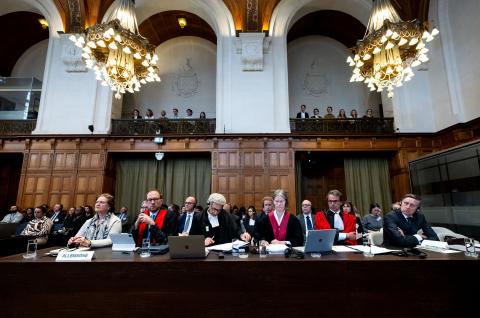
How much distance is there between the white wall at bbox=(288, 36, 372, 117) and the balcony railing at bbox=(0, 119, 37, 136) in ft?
31.8

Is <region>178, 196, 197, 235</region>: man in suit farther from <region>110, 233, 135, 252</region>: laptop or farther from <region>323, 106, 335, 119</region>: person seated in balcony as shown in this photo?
<region>323, 106, 335, 119</region>: person seated in balcony

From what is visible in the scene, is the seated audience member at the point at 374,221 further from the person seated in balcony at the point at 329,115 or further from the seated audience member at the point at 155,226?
the seated audience member at the point at 155,226

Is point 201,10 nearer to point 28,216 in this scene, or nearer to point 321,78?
point 321,78

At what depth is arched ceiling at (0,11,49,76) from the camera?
10.9 m

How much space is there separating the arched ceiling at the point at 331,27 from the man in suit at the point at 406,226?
9479mm

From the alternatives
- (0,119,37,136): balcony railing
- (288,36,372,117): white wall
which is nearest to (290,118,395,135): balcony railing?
(288,36,372,117): white wall

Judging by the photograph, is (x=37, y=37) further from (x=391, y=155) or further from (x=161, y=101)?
(x=391, y=155)

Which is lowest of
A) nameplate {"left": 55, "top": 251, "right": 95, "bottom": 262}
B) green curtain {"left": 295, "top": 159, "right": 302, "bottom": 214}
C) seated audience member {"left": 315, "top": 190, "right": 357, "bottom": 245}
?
nameplate {"left": 55, "top": 251, "right": 95, "bottom": 262}

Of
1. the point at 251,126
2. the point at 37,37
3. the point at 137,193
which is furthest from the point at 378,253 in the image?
the point at 37,37

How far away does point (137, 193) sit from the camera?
953 cm

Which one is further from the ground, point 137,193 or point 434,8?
point 434,8

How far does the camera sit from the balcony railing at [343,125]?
9.00m
